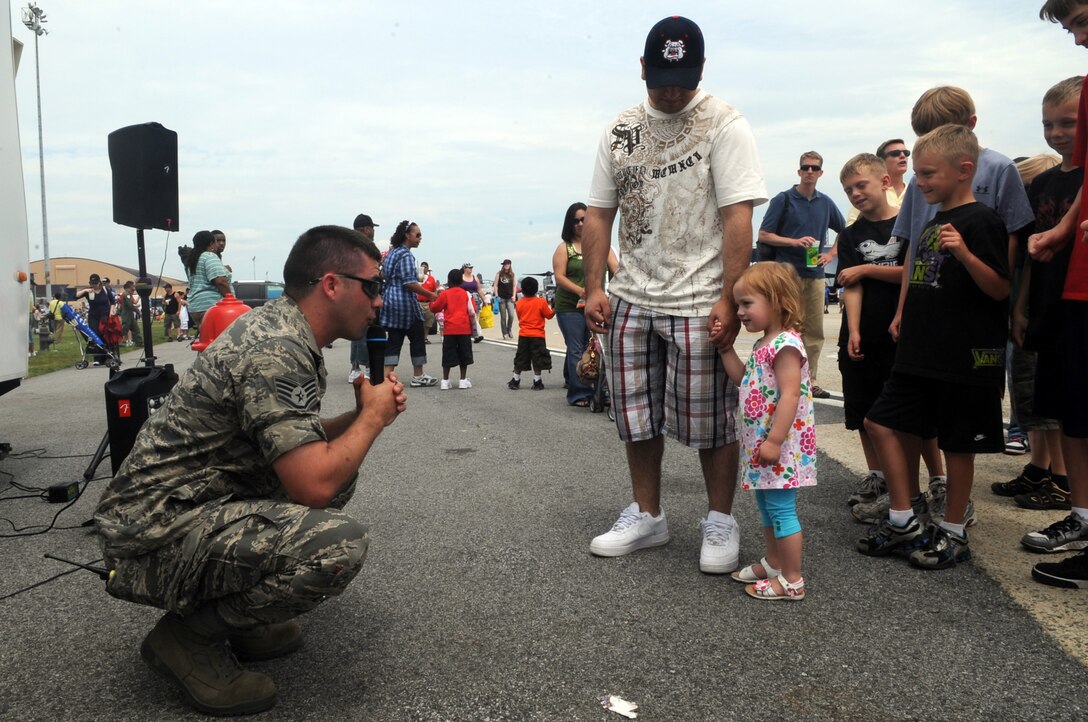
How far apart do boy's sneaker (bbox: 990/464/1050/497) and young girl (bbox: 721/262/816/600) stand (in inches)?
78.8

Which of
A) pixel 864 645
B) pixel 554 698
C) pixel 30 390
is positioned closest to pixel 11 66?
pixel 554 698

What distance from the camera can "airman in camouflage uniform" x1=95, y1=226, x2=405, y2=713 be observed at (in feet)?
7.48

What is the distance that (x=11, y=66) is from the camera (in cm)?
544

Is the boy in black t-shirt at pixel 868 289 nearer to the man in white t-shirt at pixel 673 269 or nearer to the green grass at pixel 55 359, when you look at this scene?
the man in white t-shirt at pixel 673 269

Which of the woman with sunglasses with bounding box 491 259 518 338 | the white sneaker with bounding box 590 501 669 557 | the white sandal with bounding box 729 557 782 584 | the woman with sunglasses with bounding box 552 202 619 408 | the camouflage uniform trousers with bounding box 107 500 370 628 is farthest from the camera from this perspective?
the woman with sunglasses with bounding box 491 259 518 338

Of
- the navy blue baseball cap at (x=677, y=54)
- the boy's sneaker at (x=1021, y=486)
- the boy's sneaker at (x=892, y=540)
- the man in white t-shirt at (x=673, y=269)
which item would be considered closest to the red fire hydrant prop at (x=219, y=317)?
the man in white t-shirt at (x=673, y=269)

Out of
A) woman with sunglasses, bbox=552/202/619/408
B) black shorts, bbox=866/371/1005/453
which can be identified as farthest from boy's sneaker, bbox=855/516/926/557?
woman with sunglasses, bbox=552/202/619/408

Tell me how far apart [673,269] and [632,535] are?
120 centimetres

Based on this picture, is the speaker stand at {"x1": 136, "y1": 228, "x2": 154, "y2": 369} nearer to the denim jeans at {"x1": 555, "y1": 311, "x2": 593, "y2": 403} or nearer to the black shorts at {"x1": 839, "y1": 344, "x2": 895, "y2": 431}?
the denim jeans at {"x1": 555, "y1": 311, "x2": 593, "y2": 403}

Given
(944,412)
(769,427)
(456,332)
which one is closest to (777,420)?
(769,427)

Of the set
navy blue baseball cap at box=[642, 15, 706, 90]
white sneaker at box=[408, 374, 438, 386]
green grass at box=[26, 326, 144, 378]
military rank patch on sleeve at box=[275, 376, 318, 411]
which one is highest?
navy blue baseball cap at box=[642, 15, 706, 90]

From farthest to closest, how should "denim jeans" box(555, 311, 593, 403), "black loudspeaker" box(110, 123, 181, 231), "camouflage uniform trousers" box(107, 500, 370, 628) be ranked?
1. "denim jeans" box(555, 311, 593, 403)
2. "black loudspeaker" box(110, 123, 181, 231)
3. "camouflage uniform trousers" box(107, 500, 370, 628)

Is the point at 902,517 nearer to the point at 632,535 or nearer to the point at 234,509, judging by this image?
the point at 632,535

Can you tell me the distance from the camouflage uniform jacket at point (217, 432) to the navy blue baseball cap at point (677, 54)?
1843 mm
